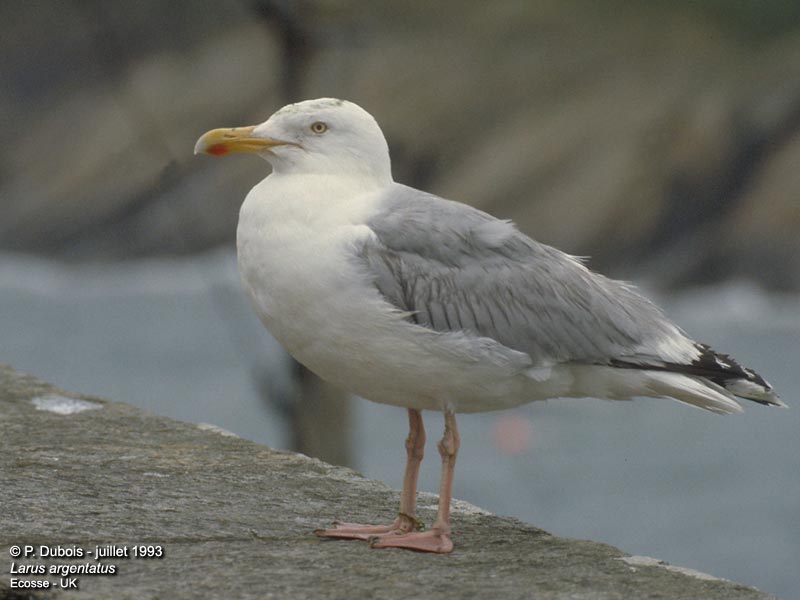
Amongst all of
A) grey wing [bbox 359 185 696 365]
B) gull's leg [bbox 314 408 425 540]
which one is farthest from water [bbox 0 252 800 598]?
grey wing [bbox 359 185 696 365]

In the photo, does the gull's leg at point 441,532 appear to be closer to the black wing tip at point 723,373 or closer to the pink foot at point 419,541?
the pink foot at point 419,541

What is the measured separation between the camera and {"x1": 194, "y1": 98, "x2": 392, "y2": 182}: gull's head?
3.66 metres

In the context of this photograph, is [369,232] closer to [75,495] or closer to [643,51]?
[75,495]

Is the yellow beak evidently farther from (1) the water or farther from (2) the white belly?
(1) the water

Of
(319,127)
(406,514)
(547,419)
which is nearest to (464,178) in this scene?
(547,419)

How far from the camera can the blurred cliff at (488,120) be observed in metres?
16.0

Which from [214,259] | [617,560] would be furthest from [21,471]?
[214,259]

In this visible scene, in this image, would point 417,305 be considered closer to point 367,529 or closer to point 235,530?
point 367,529

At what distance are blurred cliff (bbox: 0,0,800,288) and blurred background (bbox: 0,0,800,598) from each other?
31 millimetres

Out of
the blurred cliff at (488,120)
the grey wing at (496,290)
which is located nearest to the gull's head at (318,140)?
the grey wing at (496,290)

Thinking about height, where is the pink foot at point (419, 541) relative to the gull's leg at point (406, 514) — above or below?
below

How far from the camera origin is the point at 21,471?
12.2ft

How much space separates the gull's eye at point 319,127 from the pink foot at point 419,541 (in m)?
1.06

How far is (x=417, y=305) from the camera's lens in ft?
11.3
